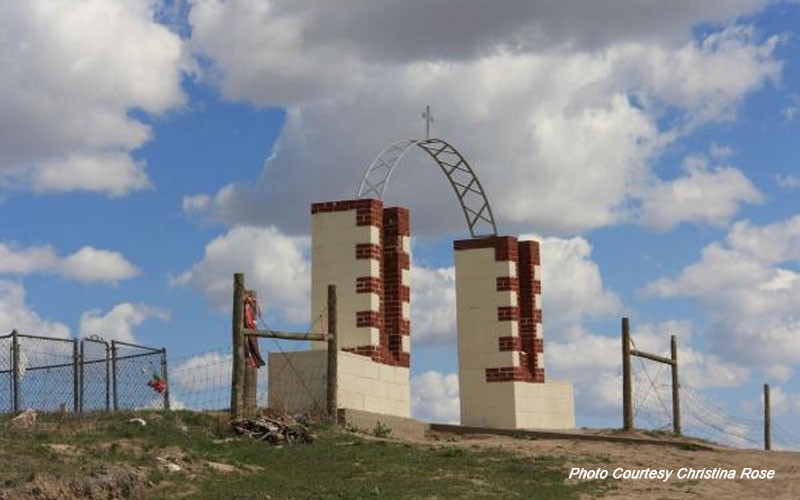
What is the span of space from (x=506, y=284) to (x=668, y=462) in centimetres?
903

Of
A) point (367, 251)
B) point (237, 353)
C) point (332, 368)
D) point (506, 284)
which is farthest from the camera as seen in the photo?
point (506, 284)

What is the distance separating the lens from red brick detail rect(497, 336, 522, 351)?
97.8 feet

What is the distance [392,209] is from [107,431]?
949 cm

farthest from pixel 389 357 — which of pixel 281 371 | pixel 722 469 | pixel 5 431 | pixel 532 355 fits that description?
pixel 5 431

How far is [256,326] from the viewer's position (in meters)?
22.8

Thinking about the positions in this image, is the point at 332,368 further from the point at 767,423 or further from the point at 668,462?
the point at 767,423

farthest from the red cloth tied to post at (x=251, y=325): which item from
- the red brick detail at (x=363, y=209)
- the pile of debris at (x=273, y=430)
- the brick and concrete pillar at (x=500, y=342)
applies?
the brick and concrete pillar at (x=500, y=342)

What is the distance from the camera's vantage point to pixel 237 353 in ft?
69.9

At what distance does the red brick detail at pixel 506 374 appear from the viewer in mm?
29672

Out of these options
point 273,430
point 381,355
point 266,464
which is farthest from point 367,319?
point 266,464

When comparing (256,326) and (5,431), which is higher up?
(256,326)

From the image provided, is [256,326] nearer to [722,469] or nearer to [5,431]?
[5,431]

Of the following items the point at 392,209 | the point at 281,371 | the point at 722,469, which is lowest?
the point at 722,469

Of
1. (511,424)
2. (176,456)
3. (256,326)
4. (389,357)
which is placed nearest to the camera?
(176,456)
